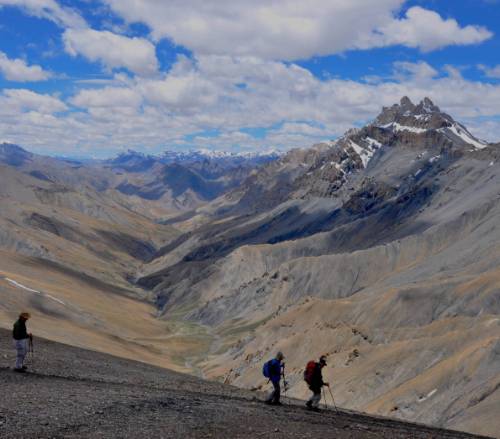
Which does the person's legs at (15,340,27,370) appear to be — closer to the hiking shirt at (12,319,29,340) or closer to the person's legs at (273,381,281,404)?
the hiking shirt at (12,319,29,340)

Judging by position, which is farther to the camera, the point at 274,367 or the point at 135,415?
the point at 274,367

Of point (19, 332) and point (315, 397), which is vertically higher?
point (19, 332)

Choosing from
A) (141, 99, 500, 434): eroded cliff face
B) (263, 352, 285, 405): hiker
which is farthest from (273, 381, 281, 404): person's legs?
(141, 99, 500, 434): eroded cliff face

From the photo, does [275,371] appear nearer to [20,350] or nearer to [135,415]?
[135,415]

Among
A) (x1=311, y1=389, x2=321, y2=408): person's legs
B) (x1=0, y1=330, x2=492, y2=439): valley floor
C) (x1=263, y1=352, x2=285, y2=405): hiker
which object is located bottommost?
(x1=0, y1=330, x2=492, y2=439): valley floor

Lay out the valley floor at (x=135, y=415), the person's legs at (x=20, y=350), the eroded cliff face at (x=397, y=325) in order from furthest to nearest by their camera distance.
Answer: the eroded cliff face at (x=397, y=325), the person's legs at (x=20, y=350), the valley floor at (x=135, y=415)

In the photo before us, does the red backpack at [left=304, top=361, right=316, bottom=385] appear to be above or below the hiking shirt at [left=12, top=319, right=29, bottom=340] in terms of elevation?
above

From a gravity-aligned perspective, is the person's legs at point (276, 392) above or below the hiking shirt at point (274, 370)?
below

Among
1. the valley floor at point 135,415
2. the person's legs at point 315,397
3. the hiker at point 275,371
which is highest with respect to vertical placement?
the hiker at point 275,371

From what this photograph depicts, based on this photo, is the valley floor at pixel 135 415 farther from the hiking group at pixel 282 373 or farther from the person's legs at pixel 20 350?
→ the hiking group at pixel 282 373

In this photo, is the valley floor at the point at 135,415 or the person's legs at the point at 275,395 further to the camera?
the person's legs at the point at 275,395

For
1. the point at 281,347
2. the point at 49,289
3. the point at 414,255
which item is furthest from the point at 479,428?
the point at 414,255

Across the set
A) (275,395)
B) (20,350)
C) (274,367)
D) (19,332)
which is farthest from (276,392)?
(19,332)

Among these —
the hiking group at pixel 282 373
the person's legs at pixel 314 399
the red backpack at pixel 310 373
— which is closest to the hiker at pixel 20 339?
the hiking group at pixel 282 373
